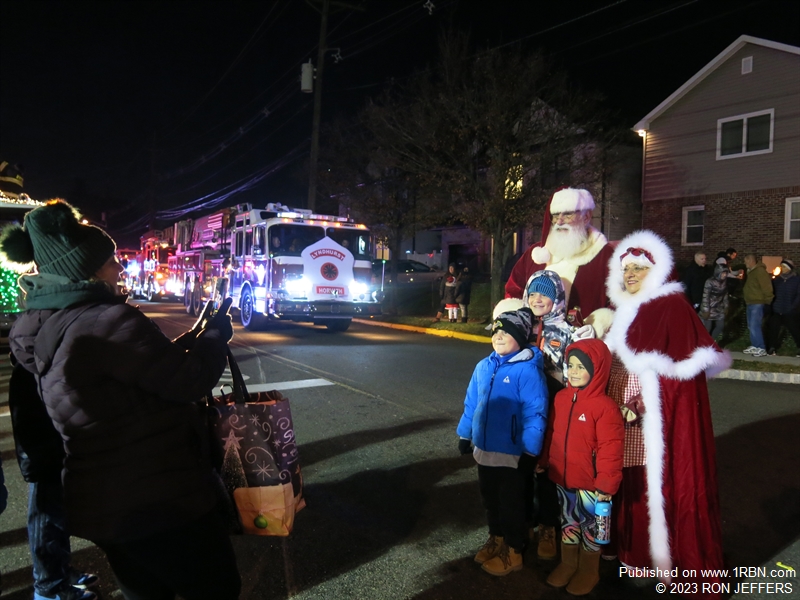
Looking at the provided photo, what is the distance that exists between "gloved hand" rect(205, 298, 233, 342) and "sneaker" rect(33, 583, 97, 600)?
170 cm

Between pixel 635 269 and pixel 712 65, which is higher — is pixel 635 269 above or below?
below

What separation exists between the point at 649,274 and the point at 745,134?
20046 millimetres

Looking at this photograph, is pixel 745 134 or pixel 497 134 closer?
pixel 497 134

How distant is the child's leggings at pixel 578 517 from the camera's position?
3.36 m

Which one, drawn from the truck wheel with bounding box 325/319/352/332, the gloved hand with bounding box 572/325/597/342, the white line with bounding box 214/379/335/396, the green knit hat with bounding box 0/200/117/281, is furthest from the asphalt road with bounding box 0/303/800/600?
the truck wheel with bounding box 325/319/352/332

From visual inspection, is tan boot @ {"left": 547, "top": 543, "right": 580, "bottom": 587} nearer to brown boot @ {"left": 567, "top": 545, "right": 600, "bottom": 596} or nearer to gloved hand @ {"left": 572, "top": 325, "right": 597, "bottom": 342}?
brown boot @ {"left": 567, "top": 545, "right": 600, "bottom": 596}

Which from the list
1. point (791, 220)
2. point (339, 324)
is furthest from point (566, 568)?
point (791, 220)

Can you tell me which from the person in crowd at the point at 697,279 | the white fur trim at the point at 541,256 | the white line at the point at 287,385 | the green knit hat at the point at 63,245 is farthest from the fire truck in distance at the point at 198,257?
the green knit hat at the point at 63,245

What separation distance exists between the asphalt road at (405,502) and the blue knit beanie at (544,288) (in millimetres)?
1606

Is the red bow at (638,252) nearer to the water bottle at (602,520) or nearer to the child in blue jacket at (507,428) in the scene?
the child in blue jacket at (507,428)

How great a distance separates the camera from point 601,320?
3.74m

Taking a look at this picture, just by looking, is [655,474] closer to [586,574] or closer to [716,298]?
[586,574]

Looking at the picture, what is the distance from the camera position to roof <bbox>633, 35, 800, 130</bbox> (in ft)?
61.6

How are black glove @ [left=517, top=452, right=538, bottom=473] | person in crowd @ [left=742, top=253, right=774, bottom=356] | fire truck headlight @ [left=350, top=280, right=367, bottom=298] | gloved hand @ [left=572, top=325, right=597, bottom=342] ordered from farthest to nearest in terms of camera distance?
1. fire truck headlight @ [left=350, top=280, right=367, bottom=298]
2. person in crowd @ [left=742, top=253, right=774, bottom=356]
3. gloved hand @ [left=572, top=325, right=597, bottom=342]
4. black glove @ [left=517, top=452, right=538, bottom=473]
